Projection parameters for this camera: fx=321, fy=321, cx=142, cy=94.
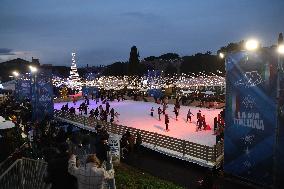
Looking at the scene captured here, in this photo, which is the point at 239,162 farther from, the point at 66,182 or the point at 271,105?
the point at 66,182

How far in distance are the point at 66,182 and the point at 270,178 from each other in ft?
21.3

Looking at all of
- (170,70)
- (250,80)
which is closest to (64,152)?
(250,80)

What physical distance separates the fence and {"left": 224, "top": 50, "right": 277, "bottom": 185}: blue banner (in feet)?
20.4

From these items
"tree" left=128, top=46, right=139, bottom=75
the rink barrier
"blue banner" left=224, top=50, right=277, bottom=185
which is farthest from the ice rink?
"tree" left=128, top=46, right=139, bottom=75

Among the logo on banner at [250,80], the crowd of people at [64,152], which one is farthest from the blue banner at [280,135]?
the crowd of people at [64,152]

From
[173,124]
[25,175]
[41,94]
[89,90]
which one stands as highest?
[41,94]

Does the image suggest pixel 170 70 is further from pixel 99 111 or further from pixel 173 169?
pixel 173 169

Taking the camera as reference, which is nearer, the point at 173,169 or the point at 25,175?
the point at 25,175

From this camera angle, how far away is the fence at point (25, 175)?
322 inches

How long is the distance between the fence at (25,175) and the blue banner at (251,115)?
20.4 feet

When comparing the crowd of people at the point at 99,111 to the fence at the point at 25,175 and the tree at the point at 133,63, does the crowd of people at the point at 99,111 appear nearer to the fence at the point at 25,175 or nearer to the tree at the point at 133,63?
the fence at the point at 25,175

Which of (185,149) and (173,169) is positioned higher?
(185,149)

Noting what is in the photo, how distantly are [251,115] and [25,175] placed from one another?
6967 millimetres

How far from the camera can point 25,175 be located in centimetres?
845
